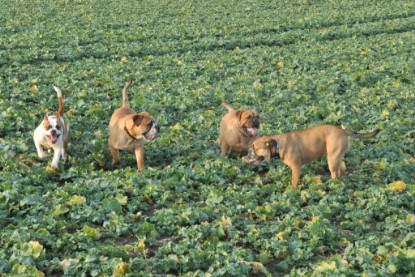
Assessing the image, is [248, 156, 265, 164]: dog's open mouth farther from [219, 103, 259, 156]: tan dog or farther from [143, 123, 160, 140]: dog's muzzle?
[143, 123, 160, 140]: dog's muzzle

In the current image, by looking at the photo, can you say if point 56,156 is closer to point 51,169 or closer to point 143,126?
point 51,169

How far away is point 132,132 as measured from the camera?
8.94 meters

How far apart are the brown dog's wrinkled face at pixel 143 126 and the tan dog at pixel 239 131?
4.46 feet

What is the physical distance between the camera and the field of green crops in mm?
6355

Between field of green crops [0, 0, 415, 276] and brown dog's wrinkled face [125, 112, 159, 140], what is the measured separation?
0.56 metres

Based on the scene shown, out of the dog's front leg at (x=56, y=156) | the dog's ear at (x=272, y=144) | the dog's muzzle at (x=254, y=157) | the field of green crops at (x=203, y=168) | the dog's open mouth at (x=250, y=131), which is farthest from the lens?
the dog's open mouth at (x=250, y=131)

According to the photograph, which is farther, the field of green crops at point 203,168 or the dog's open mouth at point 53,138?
the dog's open mouth at point 53,138

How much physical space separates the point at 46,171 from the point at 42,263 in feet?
9.80

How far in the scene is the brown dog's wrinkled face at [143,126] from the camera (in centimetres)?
884

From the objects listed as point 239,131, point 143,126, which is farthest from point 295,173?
point 143,126

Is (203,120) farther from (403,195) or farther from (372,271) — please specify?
(372,271)

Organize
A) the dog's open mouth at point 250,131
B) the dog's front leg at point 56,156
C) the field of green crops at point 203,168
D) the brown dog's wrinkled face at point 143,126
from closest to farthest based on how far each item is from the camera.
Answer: the field of green crops at point 203,168
the brown dog's wrinkled face at point 143,126
the dog's front leg at point 56,156
the dog's open mouth at point 250,131

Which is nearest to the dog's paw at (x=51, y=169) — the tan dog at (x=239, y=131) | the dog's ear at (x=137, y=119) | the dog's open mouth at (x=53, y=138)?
the dog's open mouth at (x=53, y=138)

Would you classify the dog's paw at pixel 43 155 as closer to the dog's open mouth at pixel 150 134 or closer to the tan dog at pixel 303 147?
the dog's open mouth at pixel 150 134
